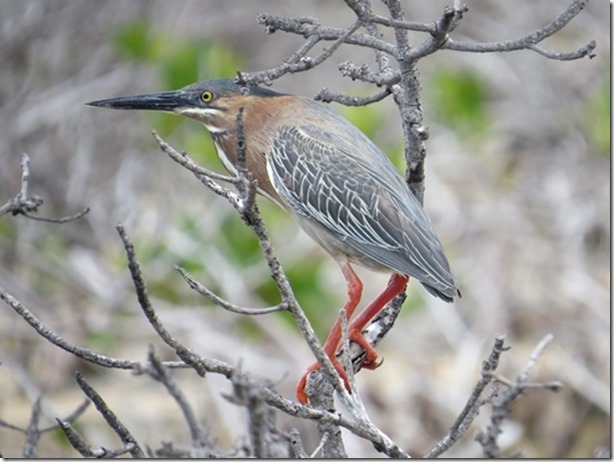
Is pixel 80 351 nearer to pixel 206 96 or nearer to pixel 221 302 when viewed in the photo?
pixel 221 302

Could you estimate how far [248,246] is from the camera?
4945mm

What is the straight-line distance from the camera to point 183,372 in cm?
512

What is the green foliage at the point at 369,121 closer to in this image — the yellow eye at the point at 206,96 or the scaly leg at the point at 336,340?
the yellow eye at the point at 206,96

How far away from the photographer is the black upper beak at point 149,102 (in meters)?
2.75

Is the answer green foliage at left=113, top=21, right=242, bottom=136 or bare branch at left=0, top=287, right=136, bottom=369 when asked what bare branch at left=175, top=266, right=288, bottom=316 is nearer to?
bare branch at left=0, top=287, right=136, bottom=369

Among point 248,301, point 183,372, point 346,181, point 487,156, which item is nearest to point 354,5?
point 346,181

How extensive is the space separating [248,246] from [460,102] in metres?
1.85

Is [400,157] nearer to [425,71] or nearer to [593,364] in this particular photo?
[593,364]

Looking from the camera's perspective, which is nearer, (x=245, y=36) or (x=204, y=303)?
(x=204, y=303)

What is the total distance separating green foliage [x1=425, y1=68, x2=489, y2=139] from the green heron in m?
3.22

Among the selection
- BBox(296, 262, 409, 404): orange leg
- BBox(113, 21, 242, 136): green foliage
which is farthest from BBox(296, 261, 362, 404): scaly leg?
BBox(113, 21, 242, 136): green foliage

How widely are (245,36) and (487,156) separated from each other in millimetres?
1759

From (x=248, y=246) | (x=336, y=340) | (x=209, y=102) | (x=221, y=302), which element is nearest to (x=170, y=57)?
(x=248, y=246)

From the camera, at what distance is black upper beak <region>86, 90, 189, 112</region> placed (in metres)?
2.75
